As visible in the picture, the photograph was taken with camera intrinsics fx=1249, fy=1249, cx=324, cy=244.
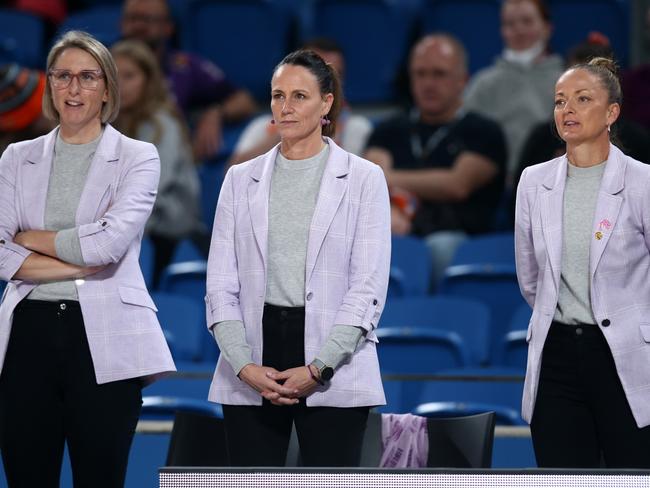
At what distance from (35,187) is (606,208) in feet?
4.77

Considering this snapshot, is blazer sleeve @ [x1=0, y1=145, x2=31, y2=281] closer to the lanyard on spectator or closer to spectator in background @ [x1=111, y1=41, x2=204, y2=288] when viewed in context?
spectator in background @ [x1=111, y1=41, x2=204, y2=288]

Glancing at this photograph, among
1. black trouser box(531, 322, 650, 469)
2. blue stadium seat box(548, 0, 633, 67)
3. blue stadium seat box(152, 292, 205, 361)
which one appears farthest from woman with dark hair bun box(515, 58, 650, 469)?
blue stadium seat box(548, 0, 633, 67)

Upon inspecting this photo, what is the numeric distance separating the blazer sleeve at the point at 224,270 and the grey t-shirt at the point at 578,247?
0.82 meters

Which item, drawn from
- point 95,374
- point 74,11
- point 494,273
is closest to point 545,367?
point 95,374

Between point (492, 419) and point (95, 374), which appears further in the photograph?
point (492, 419)

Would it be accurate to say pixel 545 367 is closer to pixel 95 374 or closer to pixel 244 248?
pixel 244 248

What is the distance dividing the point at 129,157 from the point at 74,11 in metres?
4.78

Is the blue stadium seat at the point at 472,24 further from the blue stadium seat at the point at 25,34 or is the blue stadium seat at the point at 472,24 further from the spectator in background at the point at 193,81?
the blue stadium seat at the point at 25,34

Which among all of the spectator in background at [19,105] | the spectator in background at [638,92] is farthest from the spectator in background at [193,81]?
the spectator in background at [638,92]

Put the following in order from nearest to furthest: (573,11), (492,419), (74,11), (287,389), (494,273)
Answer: (287,389)
(492,419)
(494,273)
(573,11)
(74,11)

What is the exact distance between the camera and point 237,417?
3125 mm

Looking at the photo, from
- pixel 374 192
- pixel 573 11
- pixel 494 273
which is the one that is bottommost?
pixel 494 273

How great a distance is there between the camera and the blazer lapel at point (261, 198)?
315 cm

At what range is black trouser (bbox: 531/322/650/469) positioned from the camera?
9.98 feet
